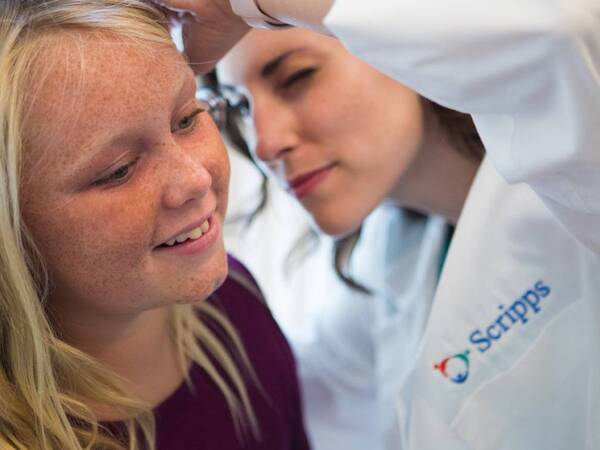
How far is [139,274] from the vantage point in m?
0.69

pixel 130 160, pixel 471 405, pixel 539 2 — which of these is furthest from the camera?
pixel 471 405

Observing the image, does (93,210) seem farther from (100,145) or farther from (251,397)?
(251,397)

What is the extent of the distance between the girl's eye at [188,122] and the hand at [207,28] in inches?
2.8

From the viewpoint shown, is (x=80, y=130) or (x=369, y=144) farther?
(x=369, y=144)

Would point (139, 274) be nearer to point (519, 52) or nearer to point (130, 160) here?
point (130, 160)

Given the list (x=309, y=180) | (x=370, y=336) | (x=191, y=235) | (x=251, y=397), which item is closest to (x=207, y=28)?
(x=191, y=235)

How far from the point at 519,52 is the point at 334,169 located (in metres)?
0.51

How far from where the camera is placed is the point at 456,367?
85 centimetres

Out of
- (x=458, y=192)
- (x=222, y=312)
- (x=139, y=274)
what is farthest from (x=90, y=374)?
(x=458, y=192)

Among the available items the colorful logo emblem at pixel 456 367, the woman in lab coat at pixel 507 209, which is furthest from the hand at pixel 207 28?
the colorful logo emblem at pixel 456 367

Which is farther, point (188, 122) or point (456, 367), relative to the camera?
point (456, 367)

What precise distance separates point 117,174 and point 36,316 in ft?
0.49

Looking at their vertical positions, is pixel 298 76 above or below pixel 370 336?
above

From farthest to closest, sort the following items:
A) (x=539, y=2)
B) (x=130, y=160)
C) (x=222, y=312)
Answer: (x=222, y=312) → (x=130, y=160) → (x=539, y=2)
